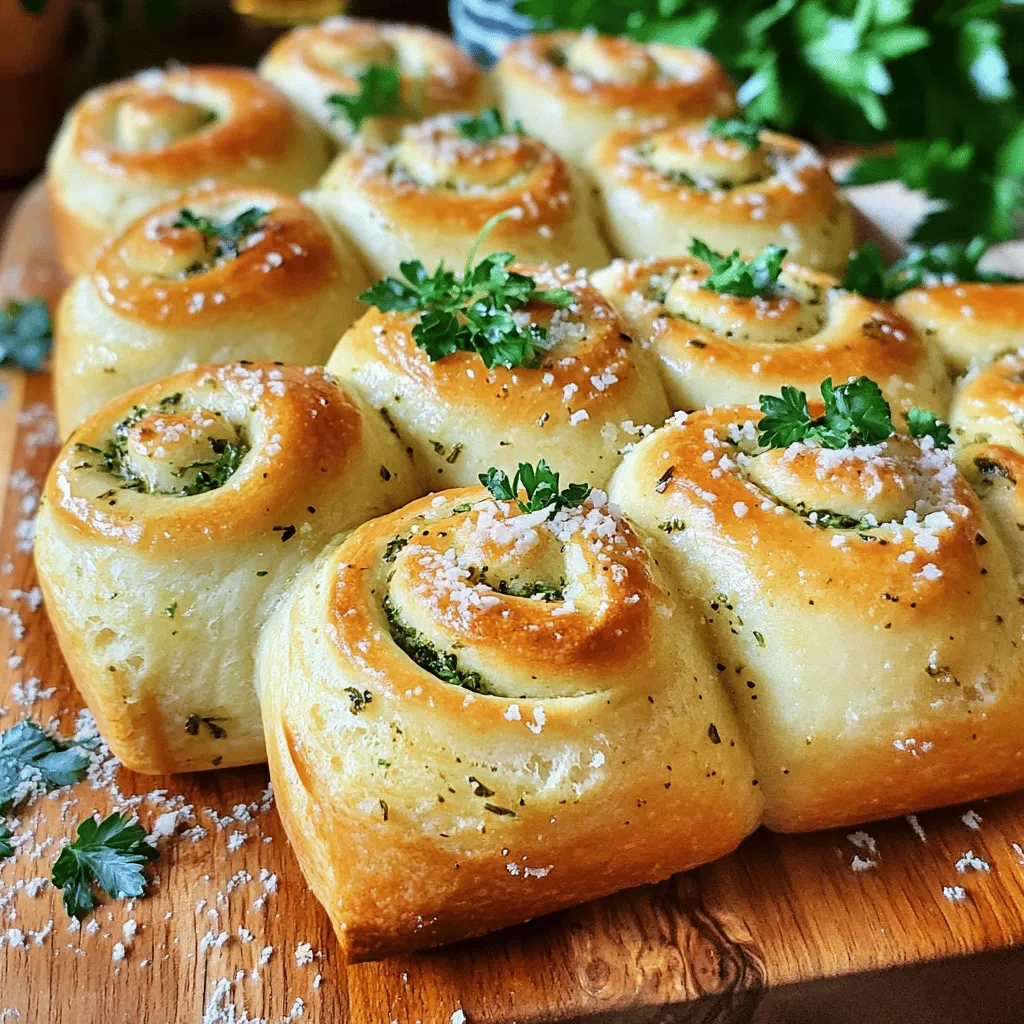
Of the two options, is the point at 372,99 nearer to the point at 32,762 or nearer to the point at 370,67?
the point at 370,67

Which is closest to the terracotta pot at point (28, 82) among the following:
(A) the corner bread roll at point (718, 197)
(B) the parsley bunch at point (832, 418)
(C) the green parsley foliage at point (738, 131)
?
(A) the corner bread roll at point (718, 197)

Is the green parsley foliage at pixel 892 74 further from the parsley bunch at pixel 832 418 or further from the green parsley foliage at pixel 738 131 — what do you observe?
the parsley bunch at pixel 832 418

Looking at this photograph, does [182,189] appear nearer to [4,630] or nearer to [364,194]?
[364,194]

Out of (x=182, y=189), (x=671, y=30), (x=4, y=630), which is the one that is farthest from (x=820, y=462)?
(x=671, y=30)

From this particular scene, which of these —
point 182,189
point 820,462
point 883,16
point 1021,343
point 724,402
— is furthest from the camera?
point 883,16

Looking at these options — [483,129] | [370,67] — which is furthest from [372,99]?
[483,129]

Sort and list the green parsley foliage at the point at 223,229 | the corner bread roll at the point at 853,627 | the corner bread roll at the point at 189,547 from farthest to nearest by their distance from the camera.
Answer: the green parsley foliage at the point at 223,229
the corner bread roll at the point at 189,547
the corner bread roll at the point at 853,627
